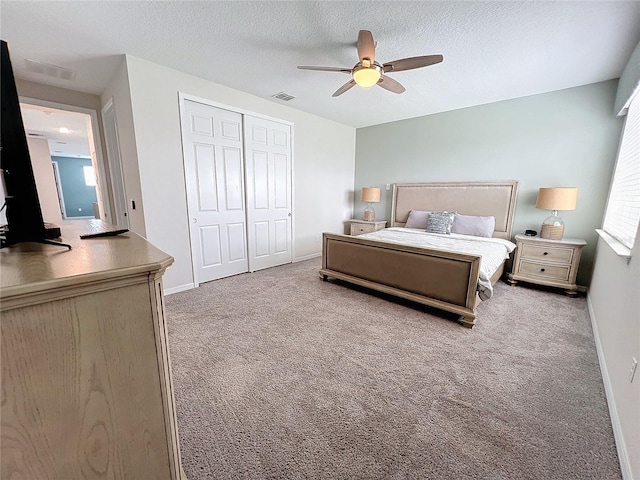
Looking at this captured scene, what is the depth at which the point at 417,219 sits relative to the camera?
4426 mm

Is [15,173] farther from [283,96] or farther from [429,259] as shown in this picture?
[283,96]

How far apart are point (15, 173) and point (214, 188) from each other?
102 inches

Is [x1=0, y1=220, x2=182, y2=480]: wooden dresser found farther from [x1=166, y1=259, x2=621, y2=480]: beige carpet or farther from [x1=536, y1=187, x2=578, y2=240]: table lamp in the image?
[x1=536, y1=187, x2=578, y2=240]: table lamp

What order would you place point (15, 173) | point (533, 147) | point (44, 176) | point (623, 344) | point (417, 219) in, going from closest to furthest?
point (15, 173), point (623, 344), point (533, 147), point (417, 219), point (44, 176)

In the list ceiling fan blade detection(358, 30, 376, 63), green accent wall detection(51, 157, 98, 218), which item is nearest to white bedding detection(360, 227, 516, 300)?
ceiling fan blade detection(358, 30, 376, 63)

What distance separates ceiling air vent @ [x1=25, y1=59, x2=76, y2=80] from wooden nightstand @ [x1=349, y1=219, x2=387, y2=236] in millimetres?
4445

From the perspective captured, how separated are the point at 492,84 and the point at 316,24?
7.71 ft

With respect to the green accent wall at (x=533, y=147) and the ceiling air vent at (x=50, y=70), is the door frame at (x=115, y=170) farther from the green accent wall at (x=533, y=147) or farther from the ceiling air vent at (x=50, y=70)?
the green accent wall at (x=533, y=147)

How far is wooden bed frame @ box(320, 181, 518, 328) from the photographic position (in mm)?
2438

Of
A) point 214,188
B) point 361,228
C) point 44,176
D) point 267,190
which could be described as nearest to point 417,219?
point 361,228

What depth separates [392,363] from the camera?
190 centimetres

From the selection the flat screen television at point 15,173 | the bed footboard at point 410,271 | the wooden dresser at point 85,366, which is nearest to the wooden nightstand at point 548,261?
the bed footboard at point 410,271

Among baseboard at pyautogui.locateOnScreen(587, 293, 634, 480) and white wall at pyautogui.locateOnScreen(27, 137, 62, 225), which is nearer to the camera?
baseboard at pyautogui.locateOnScreen(587, 293, 634, 480)

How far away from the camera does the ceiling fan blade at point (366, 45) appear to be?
76.0 inches
